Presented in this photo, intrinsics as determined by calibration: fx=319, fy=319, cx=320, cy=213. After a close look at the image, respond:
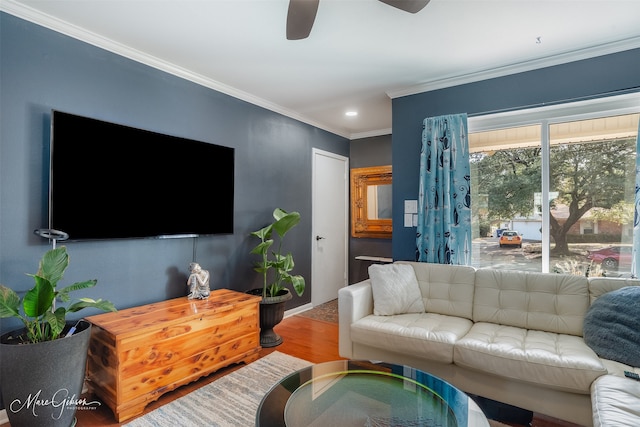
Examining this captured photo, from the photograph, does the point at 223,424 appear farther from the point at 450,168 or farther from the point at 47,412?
the point at 450,168

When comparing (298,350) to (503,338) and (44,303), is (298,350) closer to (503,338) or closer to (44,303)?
(503,338)

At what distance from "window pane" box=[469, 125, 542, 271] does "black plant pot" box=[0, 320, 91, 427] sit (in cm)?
320

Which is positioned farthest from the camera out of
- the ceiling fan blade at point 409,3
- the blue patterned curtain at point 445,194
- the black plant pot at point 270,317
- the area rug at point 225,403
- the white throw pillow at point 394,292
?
Answer: the black plant pot at point 270,317

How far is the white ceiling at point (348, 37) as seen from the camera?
2.00 metres

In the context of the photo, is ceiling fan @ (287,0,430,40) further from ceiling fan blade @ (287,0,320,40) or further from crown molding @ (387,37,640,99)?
crown molding @ (387,37,640,99)

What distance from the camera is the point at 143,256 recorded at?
258cm

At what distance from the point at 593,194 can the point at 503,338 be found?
150cm

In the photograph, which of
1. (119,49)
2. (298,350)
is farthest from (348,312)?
(119,49)

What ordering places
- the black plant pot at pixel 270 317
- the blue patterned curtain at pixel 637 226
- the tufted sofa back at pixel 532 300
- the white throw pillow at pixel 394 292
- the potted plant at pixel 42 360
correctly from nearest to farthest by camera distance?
the potted plant at pixel 42 360
the tufted sofa back at pixel 532 300
the blue patterned curtain at pixel 637 226
the white throw pillow at pixel 394 292
the black plant pot at pixel 270 317

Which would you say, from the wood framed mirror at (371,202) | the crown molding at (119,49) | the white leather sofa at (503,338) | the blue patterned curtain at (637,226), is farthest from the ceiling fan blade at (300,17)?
the wood framed mirror at (371,202)

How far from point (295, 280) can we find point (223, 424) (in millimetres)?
1409

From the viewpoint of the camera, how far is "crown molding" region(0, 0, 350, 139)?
1989 millimetres

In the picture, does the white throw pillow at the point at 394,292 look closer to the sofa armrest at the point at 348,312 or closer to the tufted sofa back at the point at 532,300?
the sofa armrest at the point at 348,312

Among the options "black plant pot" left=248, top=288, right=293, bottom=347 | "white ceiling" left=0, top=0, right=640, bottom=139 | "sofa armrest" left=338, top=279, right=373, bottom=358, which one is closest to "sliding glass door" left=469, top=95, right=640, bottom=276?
"white ceiling" left=0, top=0, right=640, bottom=139
